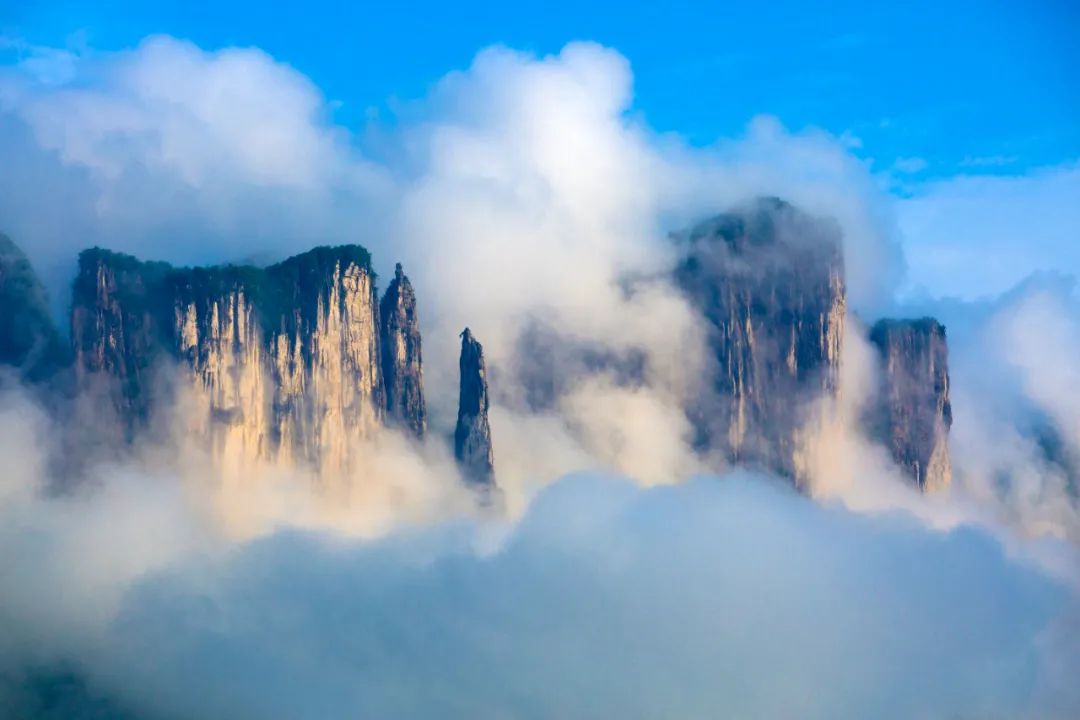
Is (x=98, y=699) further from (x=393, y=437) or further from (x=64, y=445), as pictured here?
(x=393, y=437)

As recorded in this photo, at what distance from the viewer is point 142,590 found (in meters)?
166

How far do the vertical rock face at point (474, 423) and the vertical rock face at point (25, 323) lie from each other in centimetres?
3995

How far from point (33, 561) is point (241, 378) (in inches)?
1029

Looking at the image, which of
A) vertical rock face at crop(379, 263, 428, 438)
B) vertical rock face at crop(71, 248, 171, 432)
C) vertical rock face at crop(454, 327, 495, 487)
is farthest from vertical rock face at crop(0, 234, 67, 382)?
vertical rock face at crop(454, 327, 495, 487)

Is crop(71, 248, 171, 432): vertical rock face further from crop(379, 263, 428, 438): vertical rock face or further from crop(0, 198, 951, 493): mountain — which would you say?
crop(379, 263, 428, 438): vertical rock face

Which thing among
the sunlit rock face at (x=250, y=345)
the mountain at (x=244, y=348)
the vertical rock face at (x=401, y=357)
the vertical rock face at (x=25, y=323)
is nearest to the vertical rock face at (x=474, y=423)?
the mountain at (x=244, y=348)

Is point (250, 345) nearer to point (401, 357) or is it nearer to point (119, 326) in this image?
point (119, 326)

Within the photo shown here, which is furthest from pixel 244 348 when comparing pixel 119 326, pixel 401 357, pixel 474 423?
pixel 474 423

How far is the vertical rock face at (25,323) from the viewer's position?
545 feet

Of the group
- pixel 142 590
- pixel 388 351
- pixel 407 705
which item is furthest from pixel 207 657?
pixel 388 351

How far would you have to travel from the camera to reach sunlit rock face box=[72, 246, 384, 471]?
168m

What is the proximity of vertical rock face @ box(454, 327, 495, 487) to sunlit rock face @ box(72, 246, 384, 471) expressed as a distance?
9.35m

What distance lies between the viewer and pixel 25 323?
168000 millimetres

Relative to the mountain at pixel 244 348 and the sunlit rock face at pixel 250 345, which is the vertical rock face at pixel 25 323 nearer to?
the mountain at pixel 244 348
